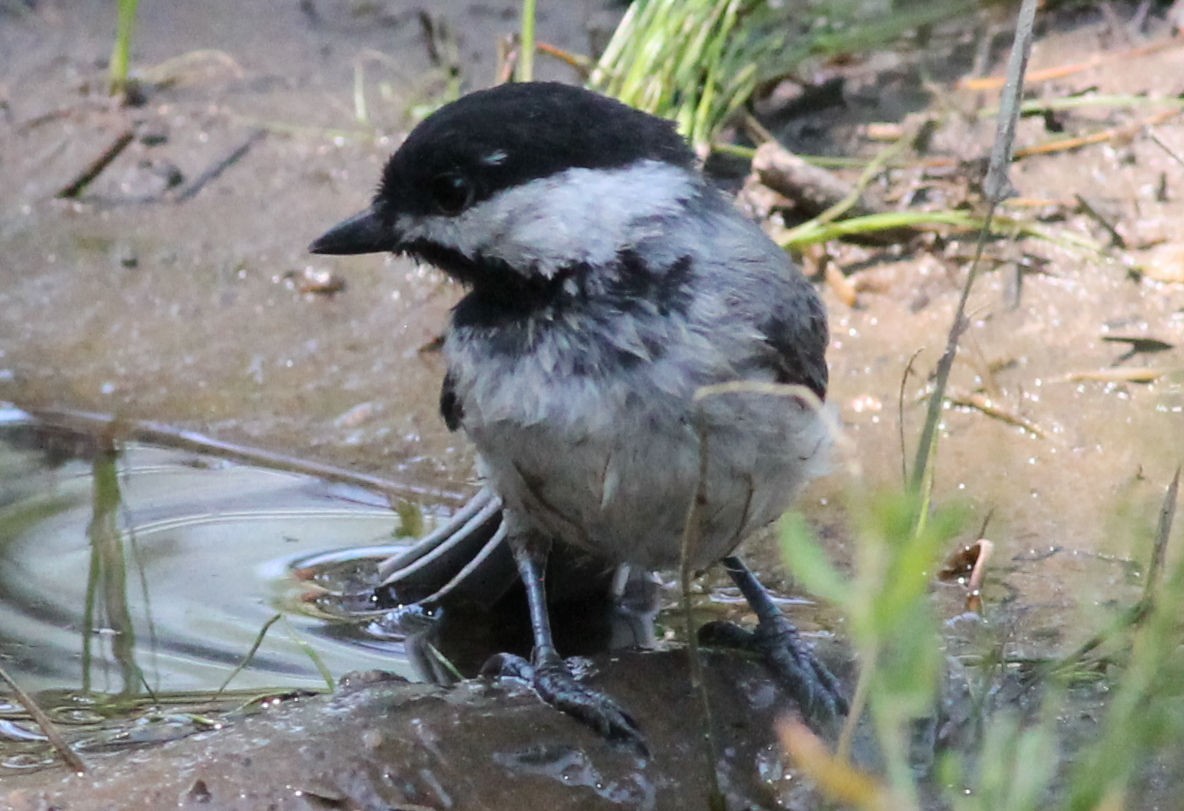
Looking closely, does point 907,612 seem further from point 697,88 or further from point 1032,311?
point 697,88

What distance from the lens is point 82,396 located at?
4449mm

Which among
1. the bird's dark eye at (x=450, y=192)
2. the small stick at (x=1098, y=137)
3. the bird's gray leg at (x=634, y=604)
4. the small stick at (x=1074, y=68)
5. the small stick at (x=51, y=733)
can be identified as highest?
the bird's dark eye at (x=450, y=192)

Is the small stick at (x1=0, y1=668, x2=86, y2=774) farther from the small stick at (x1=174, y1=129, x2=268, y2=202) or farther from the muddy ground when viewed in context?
the small stick at (x1=174, y1=129, x2=268, y2=202)

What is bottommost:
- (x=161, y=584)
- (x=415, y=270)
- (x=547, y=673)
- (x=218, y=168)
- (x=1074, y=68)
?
(x=161, y=584)

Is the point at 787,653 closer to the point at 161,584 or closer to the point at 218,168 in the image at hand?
the point at 161,584

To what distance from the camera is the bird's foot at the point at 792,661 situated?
106 inches

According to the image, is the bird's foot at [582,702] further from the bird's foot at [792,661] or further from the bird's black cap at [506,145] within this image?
the bird's black cap at [506,145]

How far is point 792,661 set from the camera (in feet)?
9.11

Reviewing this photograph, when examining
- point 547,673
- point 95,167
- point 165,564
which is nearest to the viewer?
point 547,673

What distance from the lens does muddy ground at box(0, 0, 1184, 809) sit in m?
3.93

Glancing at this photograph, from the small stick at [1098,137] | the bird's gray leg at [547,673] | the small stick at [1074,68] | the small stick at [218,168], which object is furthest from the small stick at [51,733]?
the small stick at [1074,68]

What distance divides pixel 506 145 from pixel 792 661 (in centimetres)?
111

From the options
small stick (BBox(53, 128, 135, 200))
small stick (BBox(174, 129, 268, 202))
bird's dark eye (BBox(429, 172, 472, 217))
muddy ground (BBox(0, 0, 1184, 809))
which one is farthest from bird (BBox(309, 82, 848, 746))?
small stick (BBox(53, 128, 135, 200))

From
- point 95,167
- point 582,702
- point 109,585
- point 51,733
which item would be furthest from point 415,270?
point 51,733
